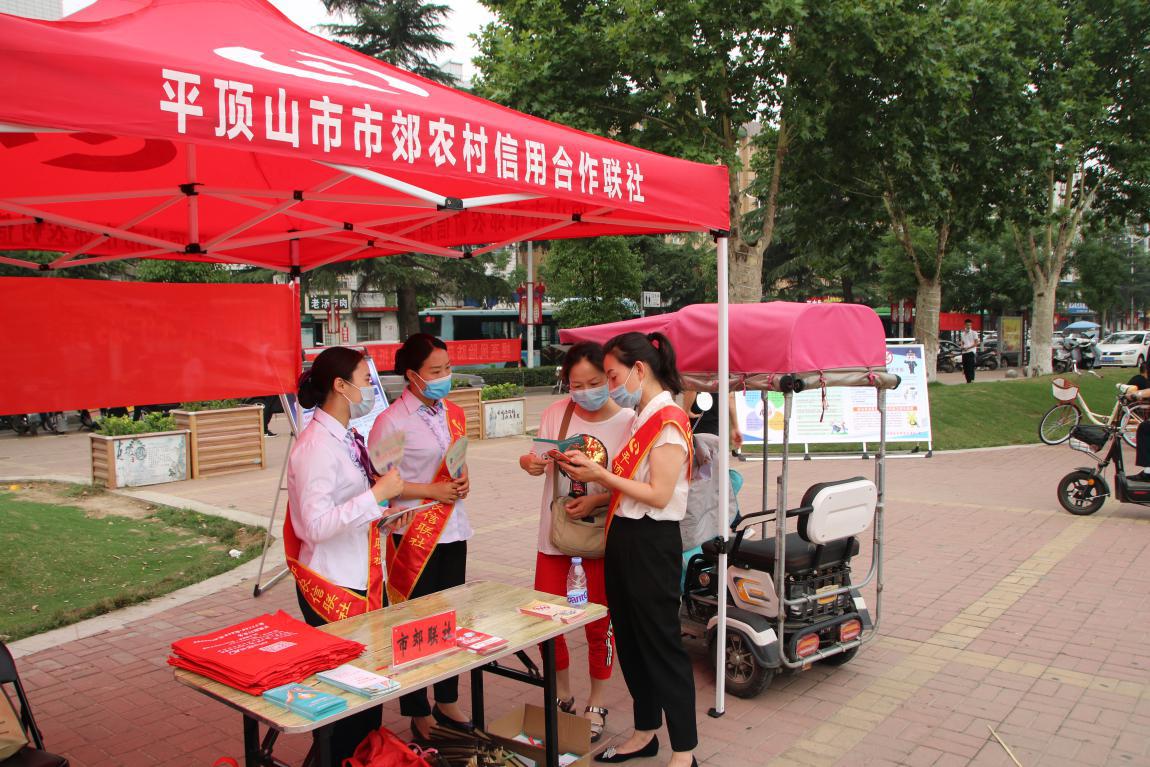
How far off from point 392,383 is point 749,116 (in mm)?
12236

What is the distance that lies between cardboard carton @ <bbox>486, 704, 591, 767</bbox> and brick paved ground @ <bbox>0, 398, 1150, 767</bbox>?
0.60 meters

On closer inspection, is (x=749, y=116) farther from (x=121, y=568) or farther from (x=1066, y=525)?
(x=121, y=568)

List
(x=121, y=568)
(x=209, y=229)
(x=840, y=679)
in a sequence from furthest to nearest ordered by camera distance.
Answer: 1. (x=121, y=568)
2. (x=209, y=229)
3. (x=840, y=679)

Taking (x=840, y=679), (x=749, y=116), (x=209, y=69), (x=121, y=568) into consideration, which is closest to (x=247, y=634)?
(x=209, y=69)

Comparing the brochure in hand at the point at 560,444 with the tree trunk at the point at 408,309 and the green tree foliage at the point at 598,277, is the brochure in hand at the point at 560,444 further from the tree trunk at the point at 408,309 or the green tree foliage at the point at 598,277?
the tree trunk at the point at 408,309

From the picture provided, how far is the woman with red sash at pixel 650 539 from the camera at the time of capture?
138 inches

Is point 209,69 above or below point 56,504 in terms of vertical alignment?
above

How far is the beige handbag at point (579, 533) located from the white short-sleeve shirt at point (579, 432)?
71 millimetres

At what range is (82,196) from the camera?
3.67 meters

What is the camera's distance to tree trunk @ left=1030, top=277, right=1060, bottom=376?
2412cm

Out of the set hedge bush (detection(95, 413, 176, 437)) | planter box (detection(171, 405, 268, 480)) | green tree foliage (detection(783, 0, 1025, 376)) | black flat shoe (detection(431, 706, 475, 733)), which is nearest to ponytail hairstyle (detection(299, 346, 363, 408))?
black flat shoe (detection(431, 706, 475, 733))

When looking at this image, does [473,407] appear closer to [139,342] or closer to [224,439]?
[224,439]

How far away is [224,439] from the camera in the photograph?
11898mm

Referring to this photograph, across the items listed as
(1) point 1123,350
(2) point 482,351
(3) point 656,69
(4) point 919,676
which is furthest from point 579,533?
(1) point 1123,350
